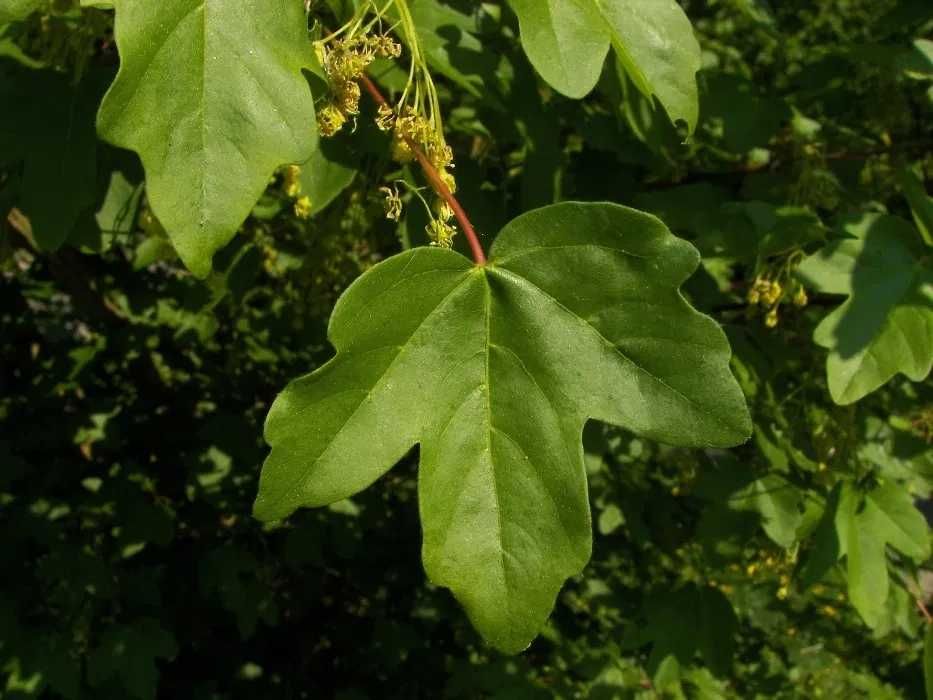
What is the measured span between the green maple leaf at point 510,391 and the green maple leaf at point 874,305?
0.57 m

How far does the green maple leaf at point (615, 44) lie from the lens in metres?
1.10

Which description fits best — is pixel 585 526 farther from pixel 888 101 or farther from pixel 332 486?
pixel 888 101

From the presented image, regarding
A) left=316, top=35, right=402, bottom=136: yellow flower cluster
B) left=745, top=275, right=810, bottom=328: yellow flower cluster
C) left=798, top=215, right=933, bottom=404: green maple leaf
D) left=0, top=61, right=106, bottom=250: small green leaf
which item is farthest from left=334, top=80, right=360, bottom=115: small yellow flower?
left=745, top=275, right=810, bottom=328: yellow flower cluster

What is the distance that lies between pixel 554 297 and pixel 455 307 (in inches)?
4.4

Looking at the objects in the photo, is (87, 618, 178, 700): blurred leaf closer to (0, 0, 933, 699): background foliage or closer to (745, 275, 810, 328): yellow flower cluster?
(0, 0, 933, 699): background foliage

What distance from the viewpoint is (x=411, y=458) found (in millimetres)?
2730

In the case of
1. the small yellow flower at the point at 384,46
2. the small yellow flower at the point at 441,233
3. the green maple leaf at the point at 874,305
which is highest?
the small yellow flower at the point at 384,46

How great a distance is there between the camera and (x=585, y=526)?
0.95m

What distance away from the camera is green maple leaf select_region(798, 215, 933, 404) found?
4.78ft

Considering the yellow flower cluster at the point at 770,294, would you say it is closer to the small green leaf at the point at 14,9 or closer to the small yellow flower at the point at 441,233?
the small yellow flower at the point at 441,233

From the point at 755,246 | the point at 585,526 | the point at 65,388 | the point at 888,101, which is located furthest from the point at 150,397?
the point at 888,101

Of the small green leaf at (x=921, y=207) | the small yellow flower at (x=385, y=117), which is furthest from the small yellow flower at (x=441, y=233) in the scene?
the small green leaf at (x=921, y=207)

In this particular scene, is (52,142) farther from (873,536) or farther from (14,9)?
(873,536)

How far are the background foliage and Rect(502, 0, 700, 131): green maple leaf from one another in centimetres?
18
